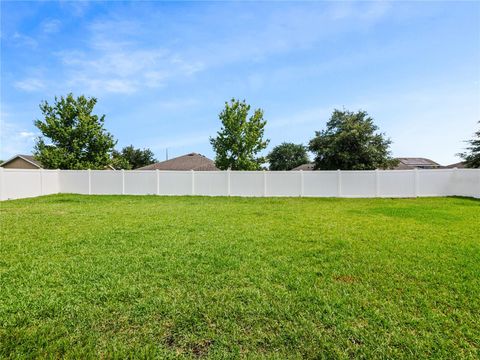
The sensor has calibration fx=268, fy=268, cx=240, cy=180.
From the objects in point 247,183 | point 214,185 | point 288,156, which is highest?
point 288,156

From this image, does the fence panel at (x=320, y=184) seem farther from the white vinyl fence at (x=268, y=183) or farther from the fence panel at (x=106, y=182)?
the fence panel at (x=106, y=182)

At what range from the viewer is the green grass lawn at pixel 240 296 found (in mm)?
1853

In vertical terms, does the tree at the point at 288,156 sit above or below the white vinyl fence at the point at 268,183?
above

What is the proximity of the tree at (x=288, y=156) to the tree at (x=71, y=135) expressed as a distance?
3710 centimetres

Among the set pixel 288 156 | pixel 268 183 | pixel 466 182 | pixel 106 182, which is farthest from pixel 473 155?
pixel 288 156

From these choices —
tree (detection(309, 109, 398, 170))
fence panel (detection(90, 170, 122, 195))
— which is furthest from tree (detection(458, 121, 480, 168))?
fence panel (detection(90, 170, 122, 195))

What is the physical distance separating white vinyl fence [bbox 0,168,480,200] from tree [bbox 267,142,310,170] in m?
38.0

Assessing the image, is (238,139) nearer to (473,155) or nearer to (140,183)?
(140,183)

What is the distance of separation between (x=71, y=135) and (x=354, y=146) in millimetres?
19357

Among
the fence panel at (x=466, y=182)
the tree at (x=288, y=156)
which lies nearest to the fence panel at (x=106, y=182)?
the fence panel at (x=466, y=182)

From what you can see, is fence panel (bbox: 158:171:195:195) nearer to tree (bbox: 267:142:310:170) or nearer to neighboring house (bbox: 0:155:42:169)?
neighboring house (bbox: 0:155:42:169)

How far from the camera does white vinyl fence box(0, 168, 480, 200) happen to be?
45.4ft

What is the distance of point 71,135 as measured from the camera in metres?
18.6

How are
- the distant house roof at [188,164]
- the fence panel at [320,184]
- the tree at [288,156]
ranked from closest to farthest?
the fence panel at [320,184]
the distant house roof at [188,164]
the tree at [288,156]
